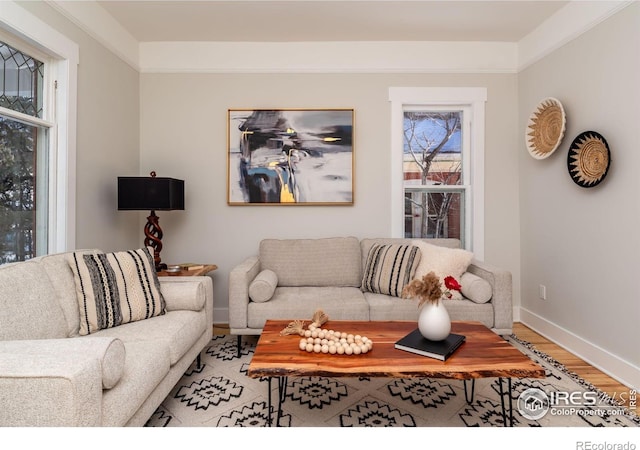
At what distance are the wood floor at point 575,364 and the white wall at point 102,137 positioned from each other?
1.30 meters

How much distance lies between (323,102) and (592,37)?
2.13 m

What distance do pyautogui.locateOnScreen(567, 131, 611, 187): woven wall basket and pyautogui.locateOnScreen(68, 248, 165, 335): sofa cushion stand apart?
3.00m

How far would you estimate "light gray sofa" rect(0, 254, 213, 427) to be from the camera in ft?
3.38

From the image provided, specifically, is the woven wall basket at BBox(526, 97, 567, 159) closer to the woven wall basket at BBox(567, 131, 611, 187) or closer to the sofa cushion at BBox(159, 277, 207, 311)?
the woven wall basket at BBox(567, 131, 611, 187)

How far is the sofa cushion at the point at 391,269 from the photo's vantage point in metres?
2.65

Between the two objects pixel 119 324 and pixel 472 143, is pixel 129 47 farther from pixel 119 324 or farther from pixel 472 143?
pixel 472 143

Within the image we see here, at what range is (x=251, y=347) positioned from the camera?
109 inches

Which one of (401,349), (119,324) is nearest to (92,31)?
(119,324)

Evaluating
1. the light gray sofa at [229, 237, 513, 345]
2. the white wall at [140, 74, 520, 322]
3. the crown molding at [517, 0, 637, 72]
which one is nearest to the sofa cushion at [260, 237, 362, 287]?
the light gray sofa at [229, 237, 513, 345]

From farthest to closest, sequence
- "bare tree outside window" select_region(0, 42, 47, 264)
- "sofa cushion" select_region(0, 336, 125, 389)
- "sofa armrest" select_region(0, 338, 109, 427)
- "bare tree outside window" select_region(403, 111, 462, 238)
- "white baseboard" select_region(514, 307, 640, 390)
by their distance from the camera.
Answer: "bare tree outside window" select_region(403, 111, 462, 238) → "white baseboard" select_region(514, 307, 640, 390) → "bare tree outside window" select_region(0, 42, 47, 264) → "sofa cushion" select_region(0, 336, 125, 389) → "sofa armrest" select_region(0, 338, 109, 427)

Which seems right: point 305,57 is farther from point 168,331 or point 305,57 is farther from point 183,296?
point 168,331

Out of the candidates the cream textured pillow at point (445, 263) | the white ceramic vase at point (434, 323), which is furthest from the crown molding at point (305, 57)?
the white ceramic vase at point (434, 323)

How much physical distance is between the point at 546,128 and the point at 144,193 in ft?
10.9

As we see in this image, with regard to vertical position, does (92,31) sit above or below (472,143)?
above
